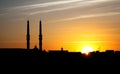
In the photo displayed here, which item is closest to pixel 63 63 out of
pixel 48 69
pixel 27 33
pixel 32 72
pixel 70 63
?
pixel 70 63

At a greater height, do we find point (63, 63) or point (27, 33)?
point (27, 33)

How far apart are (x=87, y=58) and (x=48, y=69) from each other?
476 inches

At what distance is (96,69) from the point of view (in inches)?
1649

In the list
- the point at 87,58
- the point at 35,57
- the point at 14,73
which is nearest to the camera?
the point at 14,73

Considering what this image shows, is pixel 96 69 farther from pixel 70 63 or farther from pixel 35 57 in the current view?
pixel 35 57

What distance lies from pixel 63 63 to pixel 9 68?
10.3 m

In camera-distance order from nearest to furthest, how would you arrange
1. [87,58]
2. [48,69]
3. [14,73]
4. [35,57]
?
1. [14,73]
2. [48,69]
3. [35,57]
4. [87,58]

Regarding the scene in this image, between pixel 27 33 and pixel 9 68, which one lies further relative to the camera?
pixel 27 33

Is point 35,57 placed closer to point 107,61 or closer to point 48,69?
point 48,69

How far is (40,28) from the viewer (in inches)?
2450

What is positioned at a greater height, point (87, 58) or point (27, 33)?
point (27, 33)

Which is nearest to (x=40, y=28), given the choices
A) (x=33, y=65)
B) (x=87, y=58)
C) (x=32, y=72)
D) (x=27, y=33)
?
(x=27, y=33)

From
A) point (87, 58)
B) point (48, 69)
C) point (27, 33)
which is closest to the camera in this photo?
point (48, 69)

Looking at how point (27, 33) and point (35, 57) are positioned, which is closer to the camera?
point (35, 57)
